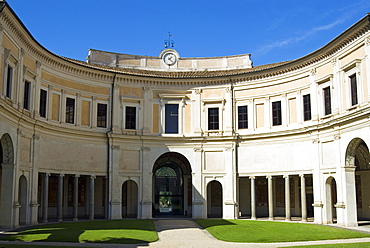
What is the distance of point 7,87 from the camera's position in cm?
2706

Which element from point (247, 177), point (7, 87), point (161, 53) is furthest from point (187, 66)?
point (7, 87)

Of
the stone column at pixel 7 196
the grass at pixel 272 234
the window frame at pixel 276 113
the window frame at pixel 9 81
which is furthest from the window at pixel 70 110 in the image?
the window frame at pixel 276 113

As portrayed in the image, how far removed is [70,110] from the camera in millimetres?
35469

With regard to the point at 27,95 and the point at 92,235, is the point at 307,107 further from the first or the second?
the point at 27,95

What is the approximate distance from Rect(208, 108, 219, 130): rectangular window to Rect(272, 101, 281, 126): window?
468 centimetres

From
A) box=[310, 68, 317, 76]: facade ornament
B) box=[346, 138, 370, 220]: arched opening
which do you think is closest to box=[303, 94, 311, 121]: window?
box=[310, 68, 317, 76]: facade ornament

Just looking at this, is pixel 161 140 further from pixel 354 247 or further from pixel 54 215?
pixel 354 247

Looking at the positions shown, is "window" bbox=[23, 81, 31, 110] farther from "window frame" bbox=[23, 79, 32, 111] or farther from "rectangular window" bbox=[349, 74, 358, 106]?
"rectangular window" bbox=[349, 74, 358, 106]

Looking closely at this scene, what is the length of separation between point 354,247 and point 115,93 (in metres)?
23.8

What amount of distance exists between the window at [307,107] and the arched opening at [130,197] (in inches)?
604

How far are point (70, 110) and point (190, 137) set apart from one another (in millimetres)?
9708

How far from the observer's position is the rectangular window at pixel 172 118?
3897 cm

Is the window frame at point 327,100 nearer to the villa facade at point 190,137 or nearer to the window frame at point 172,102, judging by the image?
the villa facade at point 190,137

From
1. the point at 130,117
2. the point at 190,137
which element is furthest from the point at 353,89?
the point at 130,117
